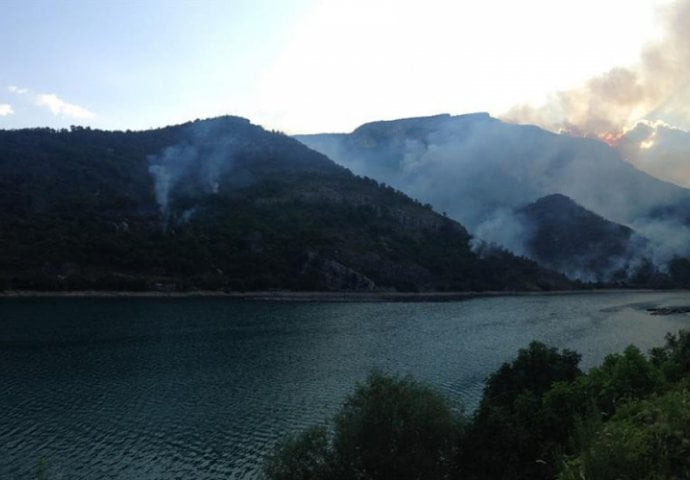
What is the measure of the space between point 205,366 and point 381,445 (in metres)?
45.8

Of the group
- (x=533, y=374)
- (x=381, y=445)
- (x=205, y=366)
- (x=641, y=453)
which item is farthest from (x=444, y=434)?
(x=205, y=366)

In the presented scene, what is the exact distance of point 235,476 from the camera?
124 ft

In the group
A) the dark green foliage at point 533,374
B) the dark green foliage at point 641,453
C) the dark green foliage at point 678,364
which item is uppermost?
the dark green foliage at point 641,453

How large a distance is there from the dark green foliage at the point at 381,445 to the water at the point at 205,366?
9.72 meters

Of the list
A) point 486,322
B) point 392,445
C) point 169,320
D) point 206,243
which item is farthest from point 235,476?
point 206,243

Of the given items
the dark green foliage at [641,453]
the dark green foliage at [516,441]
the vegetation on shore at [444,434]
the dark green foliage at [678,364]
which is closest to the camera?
the dark green foliage at [641,453]

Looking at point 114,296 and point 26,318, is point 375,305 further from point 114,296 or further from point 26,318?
point 26,318

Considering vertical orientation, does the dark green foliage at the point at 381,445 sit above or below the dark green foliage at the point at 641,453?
below

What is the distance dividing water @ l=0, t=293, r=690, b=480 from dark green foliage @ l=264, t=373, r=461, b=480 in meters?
9.72

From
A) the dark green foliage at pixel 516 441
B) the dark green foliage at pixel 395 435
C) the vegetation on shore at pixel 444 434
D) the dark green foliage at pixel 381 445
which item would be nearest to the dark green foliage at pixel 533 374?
the dark green foliage at pixel 516 441

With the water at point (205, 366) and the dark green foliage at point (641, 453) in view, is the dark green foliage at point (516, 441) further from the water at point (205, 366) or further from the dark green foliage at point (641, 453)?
the water at point (205, 366)

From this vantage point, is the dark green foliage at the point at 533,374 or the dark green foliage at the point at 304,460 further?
the dark green foliage at the point at 533,374

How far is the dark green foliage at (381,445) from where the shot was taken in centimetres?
2967

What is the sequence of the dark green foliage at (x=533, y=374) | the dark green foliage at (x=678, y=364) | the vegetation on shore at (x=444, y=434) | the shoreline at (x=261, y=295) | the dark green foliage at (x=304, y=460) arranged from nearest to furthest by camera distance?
the vegetation on shore at (x=444, y=434) → the dark green foliage at (x=304, y=460) → the dark green foliage at (x=678, y=364) → the dark green foliage at (x=533, y=374) → the shoreline at (x=261, y=295)
